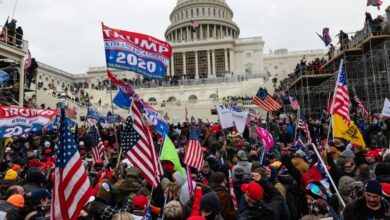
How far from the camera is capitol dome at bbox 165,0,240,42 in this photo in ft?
263

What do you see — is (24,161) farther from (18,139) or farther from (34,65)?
(34,65)

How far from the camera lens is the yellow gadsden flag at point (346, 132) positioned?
7.47 m

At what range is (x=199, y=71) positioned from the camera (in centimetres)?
6906

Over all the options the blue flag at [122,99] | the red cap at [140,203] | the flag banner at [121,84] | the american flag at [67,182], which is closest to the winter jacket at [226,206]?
the red cap at [140,203]

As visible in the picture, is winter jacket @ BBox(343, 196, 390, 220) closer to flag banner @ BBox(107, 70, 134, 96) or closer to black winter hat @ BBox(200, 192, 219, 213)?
black winter hat @ BBox(200, 192, 219, 213)

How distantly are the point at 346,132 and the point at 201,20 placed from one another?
247 ft

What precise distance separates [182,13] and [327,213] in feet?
279

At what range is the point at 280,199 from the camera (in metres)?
4.31

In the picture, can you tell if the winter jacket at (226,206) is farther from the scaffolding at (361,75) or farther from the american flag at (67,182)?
the scaffolding at (361,75)

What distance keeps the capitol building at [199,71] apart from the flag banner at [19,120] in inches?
888

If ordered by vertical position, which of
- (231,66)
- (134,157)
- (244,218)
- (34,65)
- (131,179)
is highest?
(231,66)

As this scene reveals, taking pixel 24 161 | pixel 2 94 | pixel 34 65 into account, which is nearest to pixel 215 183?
pixel 24 161

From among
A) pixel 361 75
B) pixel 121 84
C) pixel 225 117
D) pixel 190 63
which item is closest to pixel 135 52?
pixel 121 84

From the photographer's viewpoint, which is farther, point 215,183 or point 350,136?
point 350,136
